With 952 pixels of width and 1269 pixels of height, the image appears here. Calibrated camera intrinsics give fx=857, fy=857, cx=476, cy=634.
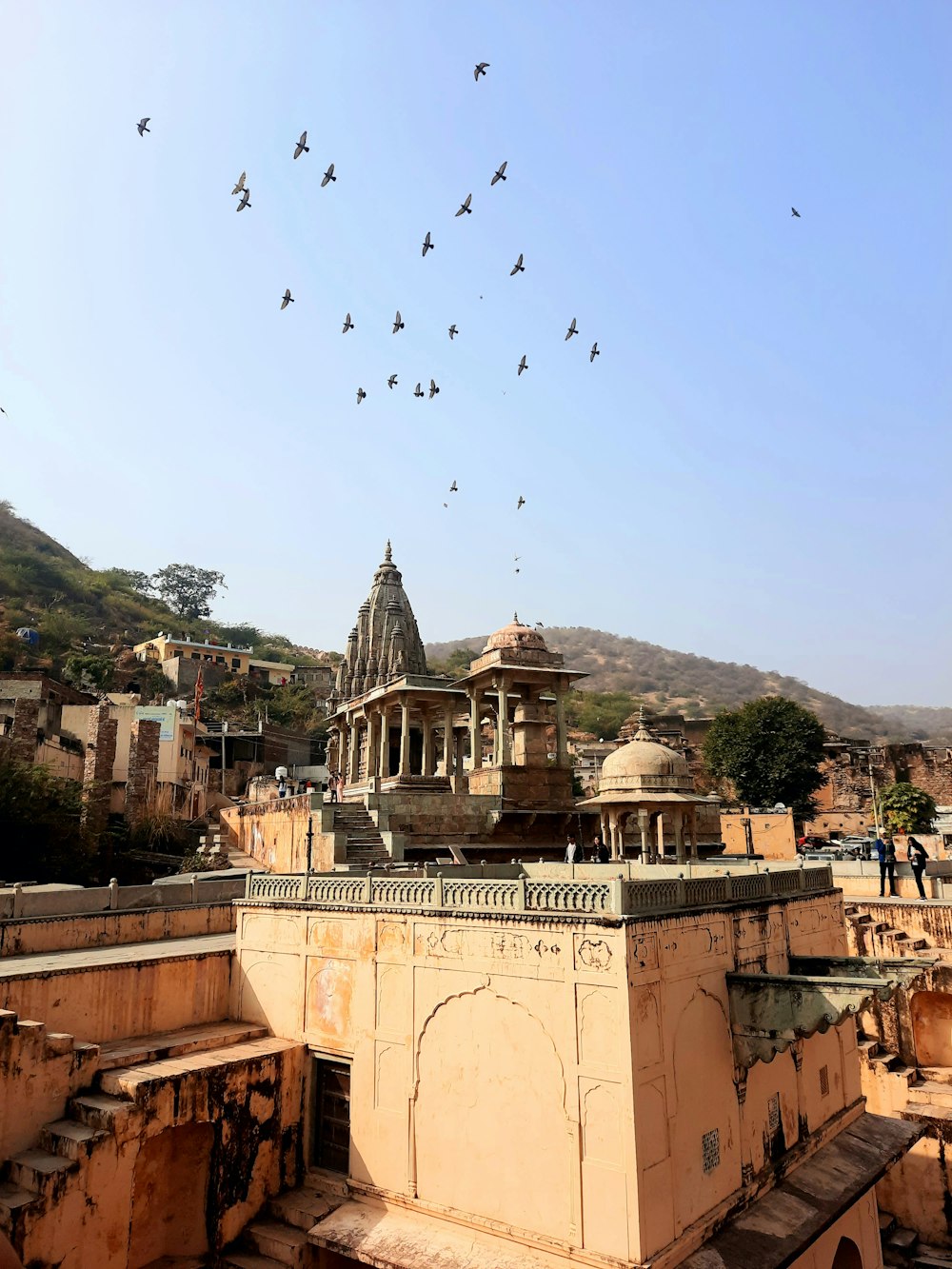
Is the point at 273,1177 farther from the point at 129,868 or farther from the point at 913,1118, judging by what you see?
the point at 129,868

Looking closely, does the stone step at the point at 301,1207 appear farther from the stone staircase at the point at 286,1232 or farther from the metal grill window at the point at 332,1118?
the metal grill window at the point at 332,1118

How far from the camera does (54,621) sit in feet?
213

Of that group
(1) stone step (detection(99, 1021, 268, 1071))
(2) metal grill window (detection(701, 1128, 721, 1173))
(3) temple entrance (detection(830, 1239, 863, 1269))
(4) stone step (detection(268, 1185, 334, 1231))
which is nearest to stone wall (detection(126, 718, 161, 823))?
(1) stone step (detection(99, 1021, 268, 1071))

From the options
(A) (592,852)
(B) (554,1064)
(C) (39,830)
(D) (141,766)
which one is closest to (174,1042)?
(B) (554,1064)

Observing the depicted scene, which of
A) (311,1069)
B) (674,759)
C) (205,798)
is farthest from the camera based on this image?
(205,798)

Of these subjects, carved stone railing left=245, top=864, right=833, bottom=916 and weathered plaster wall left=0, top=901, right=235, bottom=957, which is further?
weathered plaster wall left=0, top=901, right=235, bottom=957

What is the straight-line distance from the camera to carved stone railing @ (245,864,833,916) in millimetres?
11086

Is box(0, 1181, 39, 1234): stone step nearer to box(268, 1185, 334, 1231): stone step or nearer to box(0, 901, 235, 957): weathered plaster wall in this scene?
box(268, 1185, 334, 1231): stone step

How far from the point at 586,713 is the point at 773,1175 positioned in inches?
3474

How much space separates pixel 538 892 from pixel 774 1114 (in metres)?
5.90

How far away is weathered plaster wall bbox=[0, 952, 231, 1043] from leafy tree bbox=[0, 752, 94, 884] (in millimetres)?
12355

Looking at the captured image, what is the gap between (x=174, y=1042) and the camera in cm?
1366

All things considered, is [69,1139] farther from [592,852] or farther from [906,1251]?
[592,852]

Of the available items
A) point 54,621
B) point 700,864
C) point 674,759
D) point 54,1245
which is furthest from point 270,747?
point 54,1245
